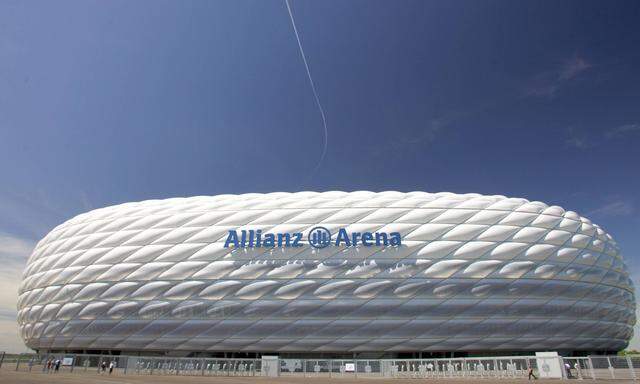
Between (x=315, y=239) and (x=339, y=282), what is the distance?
387 cm

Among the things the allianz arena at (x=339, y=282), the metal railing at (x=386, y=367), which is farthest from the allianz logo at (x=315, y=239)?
the metal railing at (x=386, y=367)

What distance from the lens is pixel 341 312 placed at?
91.8 ft

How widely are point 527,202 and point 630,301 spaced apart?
14.3 m

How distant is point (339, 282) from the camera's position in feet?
92.7

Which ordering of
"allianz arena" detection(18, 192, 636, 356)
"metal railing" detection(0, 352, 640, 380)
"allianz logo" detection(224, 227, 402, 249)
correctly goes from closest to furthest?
"metal railing" detection(0, 352, 640, 380) < "allianz arena" detection(18, 192, 636, 356) < "allianz logo" detection(224, 227, 402, 249)

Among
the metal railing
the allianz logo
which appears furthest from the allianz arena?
the metal railing

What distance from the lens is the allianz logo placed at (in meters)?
29.2

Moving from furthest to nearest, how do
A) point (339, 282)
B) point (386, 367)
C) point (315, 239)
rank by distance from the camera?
1. point (315, 239)
2. point (339, 282)
3. point (386, 367)

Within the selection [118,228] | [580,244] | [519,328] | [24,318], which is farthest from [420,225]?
[24,318]

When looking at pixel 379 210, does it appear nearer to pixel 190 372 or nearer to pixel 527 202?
pixel 527 202

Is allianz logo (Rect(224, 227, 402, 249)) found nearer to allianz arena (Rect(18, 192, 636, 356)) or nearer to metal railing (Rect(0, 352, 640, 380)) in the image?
allianz arena (Rect(18, 192, 636, 356))

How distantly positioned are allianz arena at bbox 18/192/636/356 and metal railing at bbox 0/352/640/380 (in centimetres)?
332

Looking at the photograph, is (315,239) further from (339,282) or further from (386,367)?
(386,367)

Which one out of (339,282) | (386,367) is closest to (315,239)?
(339,282)
